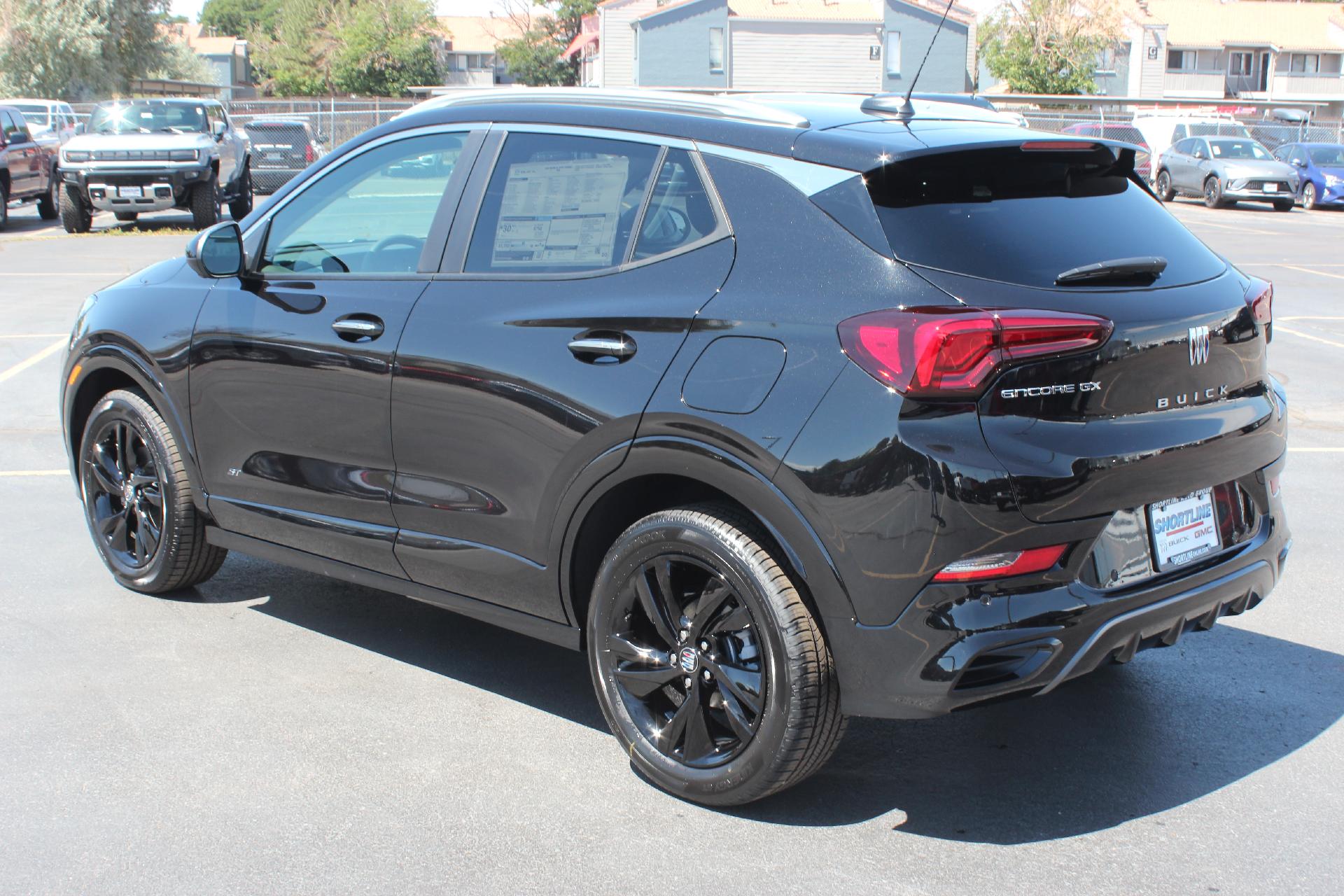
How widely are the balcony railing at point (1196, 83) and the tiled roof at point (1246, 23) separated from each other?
1.64 m

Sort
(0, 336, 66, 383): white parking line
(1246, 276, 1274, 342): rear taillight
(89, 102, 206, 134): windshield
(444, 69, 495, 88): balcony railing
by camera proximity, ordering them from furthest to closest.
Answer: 1. (444, 69, 495, 88): balcony railing
2. (89, 102, 206, 134): windshield
3. (0, 336, 66, 383): white parking line
4. (1246, 276, 1274, 342): rear taillight

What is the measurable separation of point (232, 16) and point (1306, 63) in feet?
361

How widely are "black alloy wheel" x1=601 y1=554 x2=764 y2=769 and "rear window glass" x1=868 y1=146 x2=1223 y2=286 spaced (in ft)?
3.27

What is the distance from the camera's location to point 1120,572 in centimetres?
332

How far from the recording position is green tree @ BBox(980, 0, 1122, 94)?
57625 mm

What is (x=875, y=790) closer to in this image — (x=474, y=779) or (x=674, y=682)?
(x=674, y=682)

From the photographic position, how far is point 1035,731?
4.15m

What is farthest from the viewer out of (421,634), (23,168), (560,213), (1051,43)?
(1051,43)

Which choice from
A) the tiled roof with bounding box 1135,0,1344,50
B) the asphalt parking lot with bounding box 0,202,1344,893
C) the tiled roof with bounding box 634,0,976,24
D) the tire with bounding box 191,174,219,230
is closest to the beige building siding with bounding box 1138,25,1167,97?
the tiled roof with bounding box 1135,0,1344,50

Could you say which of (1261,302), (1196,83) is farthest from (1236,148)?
(1196,83)

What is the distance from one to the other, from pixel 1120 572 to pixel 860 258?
988 mm

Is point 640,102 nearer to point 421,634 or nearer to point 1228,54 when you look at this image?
point 421,634

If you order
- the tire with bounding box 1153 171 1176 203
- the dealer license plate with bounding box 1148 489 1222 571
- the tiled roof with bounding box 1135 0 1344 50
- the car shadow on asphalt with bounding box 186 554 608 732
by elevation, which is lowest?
the tire with bounding box 1153 171 1176 203

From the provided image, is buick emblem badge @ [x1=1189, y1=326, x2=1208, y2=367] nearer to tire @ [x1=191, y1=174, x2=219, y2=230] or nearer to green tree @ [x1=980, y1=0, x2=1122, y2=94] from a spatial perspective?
tire @ [x1=191, y1=174, x2=219, y2=230]
